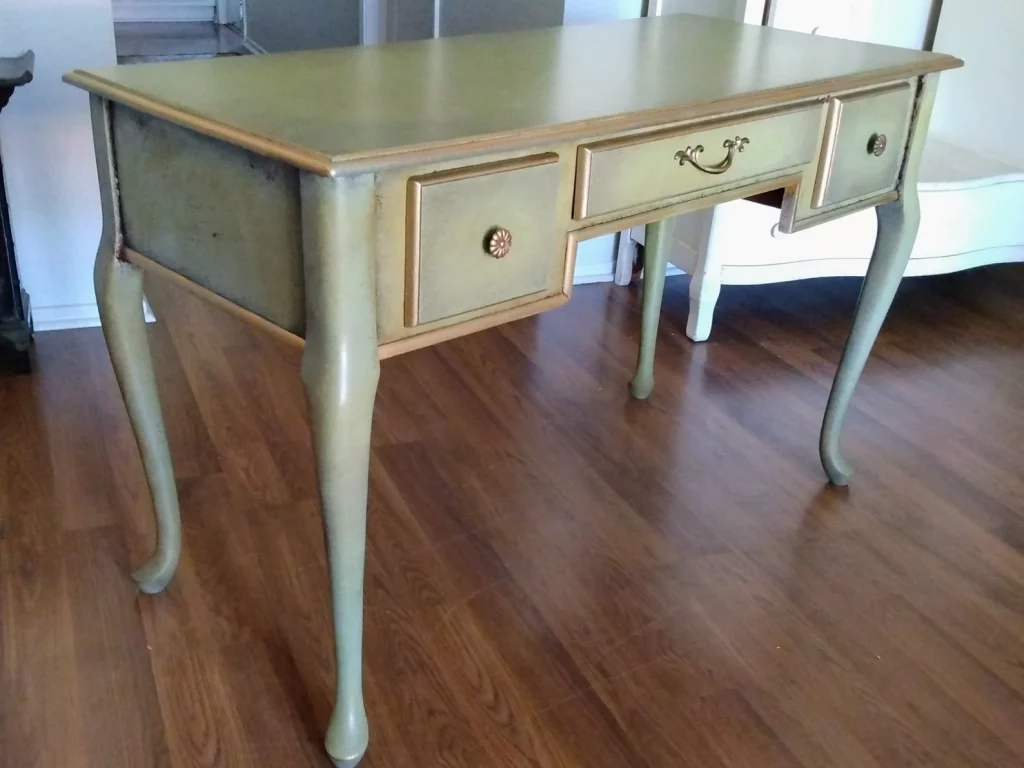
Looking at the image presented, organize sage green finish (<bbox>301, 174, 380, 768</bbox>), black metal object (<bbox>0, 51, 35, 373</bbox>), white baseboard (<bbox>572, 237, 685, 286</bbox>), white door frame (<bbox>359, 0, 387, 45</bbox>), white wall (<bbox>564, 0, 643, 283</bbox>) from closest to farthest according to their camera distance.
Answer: sage green finish (<bbox>301, 174, 380, 768</bbox>) < black metal object (<bbox>0, 51, 35, 373</bbox>) < white wall (<bbox>564, 0, 643, 283</bbox>) < white baseboard (<bbox>572, 237, 685, 286</bbox>) < white door frame (<bbox>359, 0, 387, 45</bbox>)

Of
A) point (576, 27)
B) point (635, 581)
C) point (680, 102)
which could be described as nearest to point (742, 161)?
point (680, 102)

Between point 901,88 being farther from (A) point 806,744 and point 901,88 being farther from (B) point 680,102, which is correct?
(A) point 806,744

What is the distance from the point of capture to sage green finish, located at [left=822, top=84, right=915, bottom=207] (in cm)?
137

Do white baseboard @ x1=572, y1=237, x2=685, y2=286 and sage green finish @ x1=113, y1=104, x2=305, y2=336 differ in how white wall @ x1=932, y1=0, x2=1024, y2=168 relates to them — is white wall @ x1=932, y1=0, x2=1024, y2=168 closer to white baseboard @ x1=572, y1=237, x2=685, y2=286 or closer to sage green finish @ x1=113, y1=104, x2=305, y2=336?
white baseboard @ x1=572, y1=237, x2=685, y2=286

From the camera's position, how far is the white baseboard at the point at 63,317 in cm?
211

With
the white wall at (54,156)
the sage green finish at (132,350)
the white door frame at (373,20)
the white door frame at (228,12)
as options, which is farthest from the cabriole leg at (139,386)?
the white door frame at (228,12)

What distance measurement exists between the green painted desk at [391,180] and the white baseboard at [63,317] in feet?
3.12

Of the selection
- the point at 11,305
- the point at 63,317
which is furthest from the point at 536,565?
the point at 63,317

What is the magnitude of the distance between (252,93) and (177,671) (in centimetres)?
72

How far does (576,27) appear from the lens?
63.1 inches

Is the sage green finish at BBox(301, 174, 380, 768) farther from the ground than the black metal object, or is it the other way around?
the sage green finish at BBox(301, 174, 380, 768)

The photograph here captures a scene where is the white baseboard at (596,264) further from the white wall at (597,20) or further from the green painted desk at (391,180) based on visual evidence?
the green painted desk at (391,180)

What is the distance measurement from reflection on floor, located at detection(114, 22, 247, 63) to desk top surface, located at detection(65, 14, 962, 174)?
3203mm

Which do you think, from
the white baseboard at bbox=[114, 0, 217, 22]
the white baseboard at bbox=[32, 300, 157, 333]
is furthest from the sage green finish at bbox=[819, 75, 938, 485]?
the white baseboard at bbox=[114, 0, 217, 22]
